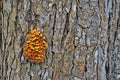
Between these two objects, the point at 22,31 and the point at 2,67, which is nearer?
the point at 22,31

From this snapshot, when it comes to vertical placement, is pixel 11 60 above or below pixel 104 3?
below

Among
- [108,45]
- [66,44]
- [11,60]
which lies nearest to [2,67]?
[11,60]

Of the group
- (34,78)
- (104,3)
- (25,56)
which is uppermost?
(104,3)

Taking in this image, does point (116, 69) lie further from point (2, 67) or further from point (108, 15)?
point (2, 67)
